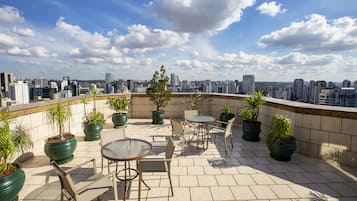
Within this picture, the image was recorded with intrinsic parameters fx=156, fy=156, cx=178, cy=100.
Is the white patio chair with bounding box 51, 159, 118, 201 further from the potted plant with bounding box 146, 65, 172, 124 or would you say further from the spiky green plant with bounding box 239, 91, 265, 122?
the potted plant with bounding box 146, 65, 172, 124

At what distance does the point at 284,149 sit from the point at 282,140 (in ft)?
0.60

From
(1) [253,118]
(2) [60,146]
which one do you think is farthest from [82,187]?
(1) [253,118]

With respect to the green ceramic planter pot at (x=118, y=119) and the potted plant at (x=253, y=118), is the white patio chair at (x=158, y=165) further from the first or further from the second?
the green ceramic planter pot at (x=118, y=119)

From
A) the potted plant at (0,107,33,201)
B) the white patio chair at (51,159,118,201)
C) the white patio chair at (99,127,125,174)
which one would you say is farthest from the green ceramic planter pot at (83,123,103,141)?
the white patio chair at (51,159,118,201)

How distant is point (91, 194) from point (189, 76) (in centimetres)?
1281

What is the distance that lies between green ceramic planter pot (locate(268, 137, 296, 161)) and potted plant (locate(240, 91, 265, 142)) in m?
1.13

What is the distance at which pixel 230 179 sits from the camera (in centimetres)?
268

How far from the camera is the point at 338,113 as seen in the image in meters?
3.22

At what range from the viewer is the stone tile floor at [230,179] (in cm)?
226

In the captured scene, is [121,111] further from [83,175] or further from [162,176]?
[162,176]

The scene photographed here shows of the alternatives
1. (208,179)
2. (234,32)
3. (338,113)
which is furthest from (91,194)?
(234,32)

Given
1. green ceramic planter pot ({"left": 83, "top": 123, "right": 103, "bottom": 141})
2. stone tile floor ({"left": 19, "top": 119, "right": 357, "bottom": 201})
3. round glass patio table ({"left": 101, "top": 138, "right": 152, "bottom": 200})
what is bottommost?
stone tile floor ({"left": 19, "top": 119, "right": 357, "bottom": 201})

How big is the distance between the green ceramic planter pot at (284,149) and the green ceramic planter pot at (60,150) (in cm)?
432

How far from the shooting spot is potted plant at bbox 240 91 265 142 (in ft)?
14.9
